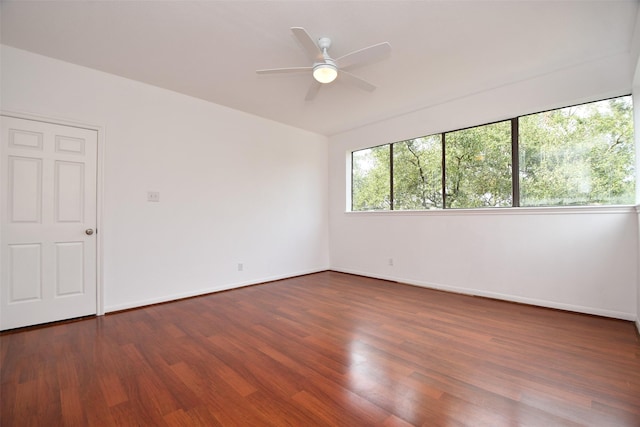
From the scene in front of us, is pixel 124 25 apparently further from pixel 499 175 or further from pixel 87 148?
pixel 499 175

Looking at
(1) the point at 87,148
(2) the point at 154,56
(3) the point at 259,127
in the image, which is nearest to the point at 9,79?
(1) the point at 87,148

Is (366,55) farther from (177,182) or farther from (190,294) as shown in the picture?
(190,294)

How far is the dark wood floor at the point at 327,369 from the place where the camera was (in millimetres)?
1520

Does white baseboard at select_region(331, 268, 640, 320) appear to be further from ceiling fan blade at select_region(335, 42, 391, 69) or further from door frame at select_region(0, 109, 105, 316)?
door frame at select_region(0, 109, 105, 316)

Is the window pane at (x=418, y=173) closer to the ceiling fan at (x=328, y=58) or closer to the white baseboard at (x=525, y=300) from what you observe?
the white baseboard at (x=525, y=300)

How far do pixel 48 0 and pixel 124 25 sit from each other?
473 millimetres

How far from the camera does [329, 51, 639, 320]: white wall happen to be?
114 inches

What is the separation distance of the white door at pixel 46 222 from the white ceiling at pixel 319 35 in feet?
2.97

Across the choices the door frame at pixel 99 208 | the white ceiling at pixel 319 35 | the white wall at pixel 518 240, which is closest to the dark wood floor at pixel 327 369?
the door frame at pixel 99 208

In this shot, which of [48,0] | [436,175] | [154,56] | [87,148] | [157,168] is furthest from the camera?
[436,175]

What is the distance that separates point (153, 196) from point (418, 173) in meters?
3.80

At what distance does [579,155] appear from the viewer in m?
3.13

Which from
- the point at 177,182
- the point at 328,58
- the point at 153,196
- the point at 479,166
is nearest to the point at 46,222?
the point at 153,196

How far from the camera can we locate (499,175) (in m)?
3.68
